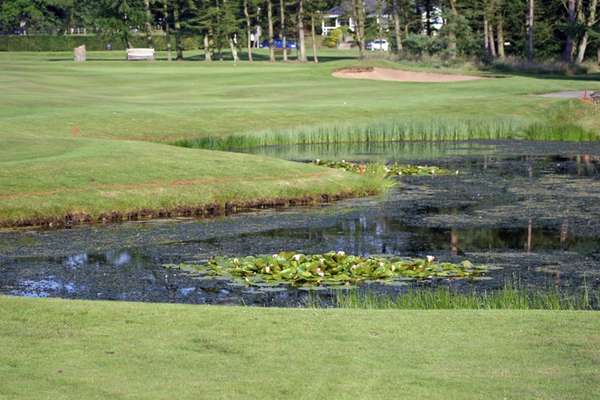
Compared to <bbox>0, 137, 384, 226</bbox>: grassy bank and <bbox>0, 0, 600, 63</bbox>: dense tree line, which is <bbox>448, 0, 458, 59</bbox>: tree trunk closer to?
<bbox>0, 0, 600, 63</bbox>: dense tree line

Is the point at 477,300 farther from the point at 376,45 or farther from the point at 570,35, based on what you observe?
the point at 376,45

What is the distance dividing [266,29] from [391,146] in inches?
3142

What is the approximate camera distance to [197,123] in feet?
146

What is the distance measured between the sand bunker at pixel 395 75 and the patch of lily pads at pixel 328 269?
2002 inches

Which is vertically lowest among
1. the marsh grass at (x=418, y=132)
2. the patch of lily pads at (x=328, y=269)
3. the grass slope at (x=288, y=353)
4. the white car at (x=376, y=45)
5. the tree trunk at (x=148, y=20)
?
the white car at (x=376, y=45)

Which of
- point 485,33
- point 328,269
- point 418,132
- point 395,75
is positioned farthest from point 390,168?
point 485,33

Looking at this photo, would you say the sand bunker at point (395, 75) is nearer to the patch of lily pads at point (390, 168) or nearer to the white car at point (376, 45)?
the patch of lily pads at point (390, 168)

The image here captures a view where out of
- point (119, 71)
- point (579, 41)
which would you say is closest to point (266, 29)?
point (579, 41)

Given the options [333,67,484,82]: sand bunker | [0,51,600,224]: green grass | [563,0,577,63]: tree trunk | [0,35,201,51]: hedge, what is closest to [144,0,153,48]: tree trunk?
[0,35,201,51]: hedge

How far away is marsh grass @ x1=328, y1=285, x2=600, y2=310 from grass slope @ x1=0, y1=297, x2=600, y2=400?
7.19ft

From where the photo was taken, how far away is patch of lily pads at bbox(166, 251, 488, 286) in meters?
17.8

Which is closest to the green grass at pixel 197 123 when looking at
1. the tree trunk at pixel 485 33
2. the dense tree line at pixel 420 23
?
the dense tree line at pixel 420 23

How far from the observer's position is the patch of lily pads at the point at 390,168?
32.8 m

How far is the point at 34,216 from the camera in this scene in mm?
24578
